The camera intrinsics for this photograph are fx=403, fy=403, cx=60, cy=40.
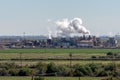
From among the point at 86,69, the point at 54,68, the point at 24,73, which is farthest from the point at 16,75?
the point at 86,69

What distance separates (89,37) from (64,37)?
1113 cm

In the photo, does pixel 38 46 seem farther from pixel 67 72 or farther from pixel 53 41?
pixel 67 72

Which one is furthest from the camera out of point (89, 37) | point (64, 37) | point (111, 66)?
point (64, 37)

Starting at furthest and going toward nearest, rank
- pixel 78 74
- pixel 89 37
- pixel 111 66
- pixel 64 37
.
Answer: pixel 64 37, pixel 89 37, pixel 111 66, pixel 78 74

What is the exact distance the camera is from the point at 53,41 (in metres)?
116

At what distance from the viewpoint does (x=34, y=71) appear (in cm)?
3500

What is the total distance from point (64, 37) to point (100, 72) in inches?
3418

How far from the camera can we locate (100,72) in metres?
34.5

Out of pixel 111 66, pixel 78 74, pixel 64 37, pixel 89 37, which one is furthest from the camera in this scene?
pixel 64 37

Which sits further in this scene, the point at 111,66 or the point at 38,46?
the point at 38,46

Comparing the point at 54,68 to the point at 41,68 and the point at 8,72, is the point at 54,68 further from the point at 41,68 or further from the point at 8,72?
the point at 8,72

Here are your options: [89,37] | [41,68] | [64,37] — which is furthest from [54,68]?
[64,37]

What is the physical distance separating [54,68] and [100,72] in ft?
14.4

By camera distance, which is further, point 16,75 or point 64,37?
point 64,37
